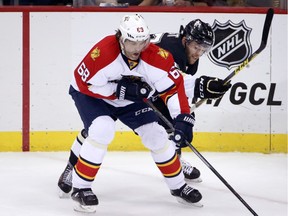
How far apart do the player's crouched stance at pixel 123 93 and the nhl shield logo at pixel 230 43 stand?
1481 mm

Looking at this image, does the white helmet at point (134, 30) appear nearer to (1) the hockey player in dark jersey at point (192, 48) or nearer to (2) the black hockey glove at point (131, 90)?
(2) the black hockey glove at point (131, 90)

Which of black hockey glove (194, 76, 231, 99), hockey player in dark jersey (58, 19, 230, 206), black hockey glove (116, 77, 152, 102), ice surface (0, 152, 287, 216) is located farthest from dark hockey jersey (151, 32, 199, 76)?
ice surface (0, 152, 287, 216)

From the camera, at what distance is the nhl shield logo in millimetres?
5199

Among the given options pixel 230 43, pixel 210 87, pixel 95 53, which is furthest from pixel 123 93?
pixel 230 43

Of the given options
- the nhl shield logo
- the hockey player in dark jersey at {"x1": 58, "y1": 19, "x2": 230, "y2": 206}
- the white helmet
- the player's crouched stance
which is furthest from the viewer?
the nhl shield logo

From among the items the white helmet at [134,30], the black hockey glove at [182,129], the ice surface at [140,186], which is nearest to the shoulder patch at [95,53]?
the white helmet at [134,30]

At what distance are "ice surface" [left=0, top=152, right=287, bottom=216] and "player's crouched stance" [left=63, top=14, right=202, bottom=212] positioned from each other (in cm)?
24

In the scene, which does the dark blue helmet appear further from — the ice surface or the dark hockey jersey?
the ice surface

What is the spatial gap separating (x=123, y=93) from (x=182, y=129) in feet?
1.02

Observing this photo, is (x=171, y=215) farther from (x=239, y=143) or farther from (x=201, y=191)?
(x=239, y=143)

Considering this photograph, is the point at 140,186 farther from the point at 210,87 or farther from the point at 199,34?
the point at 199,34

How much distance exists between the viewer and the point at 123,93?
361 centimetres

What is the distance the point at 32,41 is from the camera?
16.9 ft

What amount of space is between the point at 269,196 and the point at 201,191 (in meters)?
0.36
